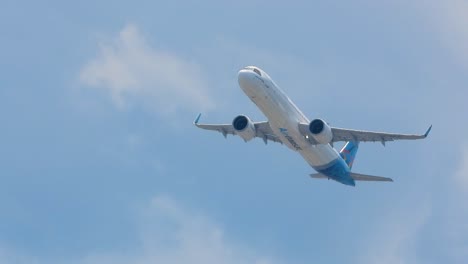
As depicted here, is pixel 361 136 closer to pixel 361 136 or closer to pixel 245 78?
pixel 361 136

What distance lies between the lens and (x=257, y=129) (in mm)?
92250

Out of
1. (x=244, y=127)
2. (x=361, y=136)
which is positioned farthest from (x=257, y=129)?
(x=361, y=136)

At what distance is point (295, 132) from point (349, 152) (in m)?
13.7

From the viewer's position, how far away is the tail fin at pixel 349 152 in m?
98.3

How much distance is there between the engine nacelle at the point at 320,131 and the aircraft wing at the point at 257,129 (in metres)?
5.57

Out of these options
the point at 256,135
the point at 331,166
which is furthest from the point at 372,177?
the point at 256,135

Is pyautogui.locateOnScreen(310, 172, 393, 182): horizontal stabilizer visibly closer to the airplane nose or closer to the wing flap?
the wing flap

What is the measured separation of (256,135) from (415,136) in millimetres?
13808

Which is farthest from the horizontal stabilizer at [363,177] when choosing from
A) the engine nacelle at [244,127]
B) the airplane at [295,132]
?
the engine nacelle at [244,127]

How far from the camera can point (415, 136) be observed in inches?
3381

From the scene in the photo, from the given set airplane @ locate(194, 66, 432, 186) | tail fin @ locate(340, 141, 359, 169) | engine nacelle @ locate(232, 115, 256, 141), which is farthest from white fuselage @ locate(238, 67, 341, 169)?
tail fin @ locate(340, 141, 359, 169)

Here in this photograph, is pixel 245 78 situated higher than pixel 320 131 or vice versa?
pixel 245 78

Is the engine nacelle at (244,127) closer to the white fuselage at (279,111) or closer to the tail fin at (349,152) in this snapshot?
the white fuselage at (279,111)

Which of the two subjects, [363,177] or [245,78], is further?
[363,177]
